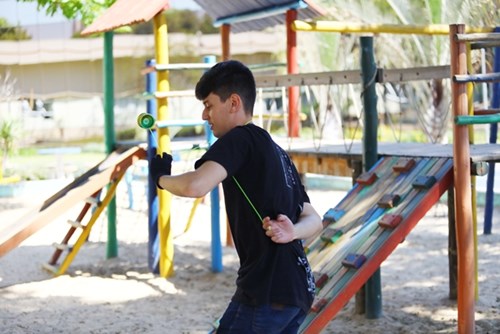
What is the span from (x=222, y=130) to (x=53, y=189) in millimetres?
13536

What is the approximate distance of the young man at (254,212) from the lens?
9.01 ft

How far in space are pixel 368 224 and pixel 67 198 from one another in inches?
127

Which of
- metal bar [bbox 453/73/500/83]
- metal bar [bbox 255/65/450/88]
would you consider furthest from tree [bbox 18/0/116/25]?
metal bar [bbox 453/73/500/83]

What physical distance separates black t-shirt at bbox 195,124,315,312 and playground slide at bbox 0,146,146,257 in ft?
14.2

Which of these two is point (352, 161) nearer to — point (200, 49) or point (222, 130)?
point (222, 130)

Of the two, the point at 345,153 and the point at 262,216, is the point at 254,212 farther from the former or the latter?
the point at 345,153

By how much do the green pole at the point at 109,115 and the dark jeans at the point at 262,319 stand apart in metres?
5.99

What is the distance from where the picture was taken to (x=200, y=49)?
79.9ft

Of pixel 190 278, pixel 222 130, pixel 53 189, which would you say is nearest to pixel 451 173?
pixel 222 130

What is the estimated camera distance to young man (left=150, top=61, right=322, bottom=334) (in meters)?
2.75

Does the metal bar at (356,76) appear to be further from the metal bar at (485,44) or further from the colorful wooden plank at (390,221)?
the colorful wooden plank at (390,221)

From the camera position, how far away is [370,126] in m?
5.81

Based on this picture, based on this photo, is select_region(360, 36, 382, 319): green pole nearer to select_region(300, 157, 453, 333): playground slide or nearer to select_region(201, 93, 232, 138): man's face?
select_region(300, 157, 453, 333): playground slide

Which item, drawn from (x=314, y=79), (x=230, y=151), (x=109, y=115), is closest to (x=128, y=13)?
(x=109, y=115)
